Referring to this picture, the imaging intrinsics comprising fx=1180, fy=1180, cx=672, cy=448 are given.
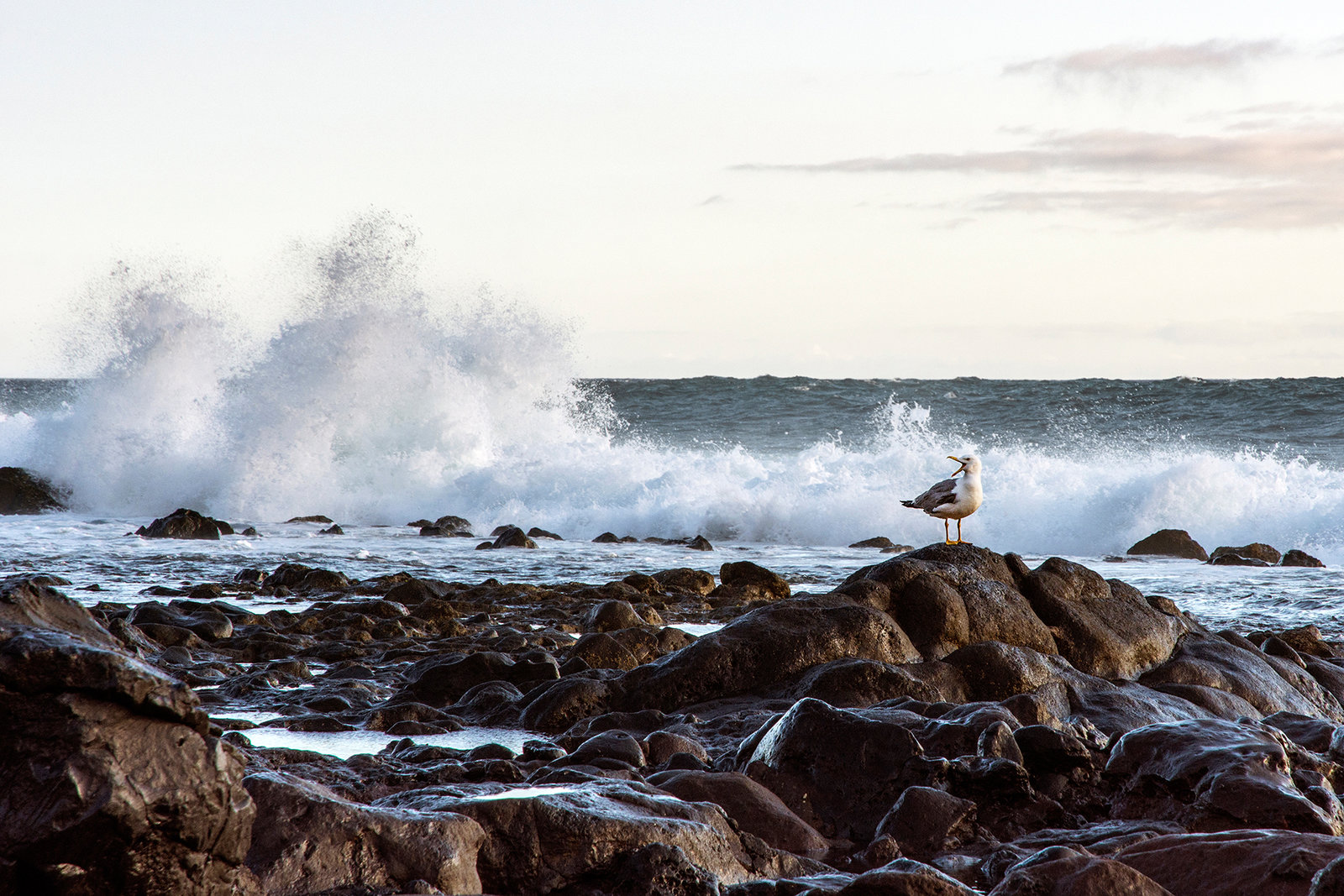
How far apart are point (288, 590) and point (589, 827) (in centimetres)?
724

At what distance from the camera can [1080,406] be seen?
32250 millimetres

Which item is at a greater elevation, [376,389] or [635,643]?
[376,389]

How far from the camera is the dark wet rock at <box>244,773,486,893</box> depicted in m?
2.51

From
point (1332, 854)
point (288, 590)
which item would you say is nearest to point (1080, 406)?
point (288, 590)

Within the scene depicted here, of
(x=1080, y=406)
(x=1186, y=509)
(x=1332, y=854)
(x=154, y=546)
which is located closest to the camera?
(x=1332, y=854)

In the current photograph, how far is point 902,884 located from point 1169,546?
1193cm

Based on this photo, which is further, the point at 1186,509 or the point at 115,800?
the point at 1186,509

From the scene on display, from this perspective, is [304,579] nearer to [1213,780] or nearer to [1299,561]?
[1213,780]

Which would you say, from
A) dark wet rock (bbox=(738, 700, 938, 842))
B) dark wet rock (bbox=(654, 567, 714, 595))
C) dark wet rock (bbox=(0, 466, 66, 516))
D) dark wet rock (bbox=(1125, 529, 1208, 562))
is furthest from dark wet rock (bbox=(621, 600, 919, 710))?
dark wet rock (bbox=(0, 466, 66, 516))

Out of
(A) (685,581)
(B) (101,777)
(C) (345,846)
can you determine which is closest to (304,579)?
(A) (685,581)

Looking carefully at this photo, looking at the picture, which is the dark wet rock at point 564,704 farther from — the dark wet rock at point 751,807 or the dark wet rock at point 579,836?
the dark wet rock at point 579,836

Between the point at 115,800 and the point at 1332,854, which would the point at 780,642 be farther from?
the point at 115,800

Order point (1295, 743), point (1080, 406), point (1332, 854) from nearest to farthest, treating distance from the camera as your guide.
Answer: point (1332, 854) → point (1295, 743) → point (1080, 406)

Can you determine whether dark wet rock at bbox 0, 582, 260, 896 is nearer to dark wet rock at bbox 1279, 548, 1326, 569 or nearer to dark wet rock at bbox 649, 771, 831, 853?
dark wet rock at bbox 649, 771, 831, 853
